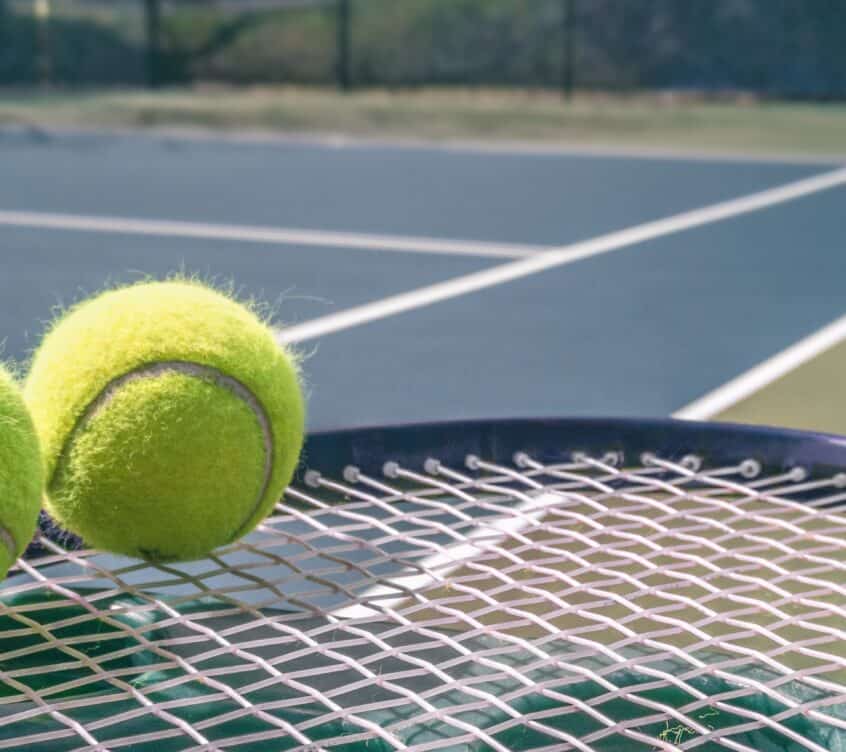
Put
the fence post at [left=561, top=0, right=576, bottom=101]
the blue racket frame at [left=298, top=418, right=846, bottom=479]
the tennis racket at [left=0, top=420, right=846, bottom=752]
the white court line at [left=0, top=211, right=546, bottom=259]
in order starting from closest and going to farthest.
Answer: the tennis racket at [left=0, top=420, right=846, bottom=752]
the blue racket frame at [left=298, top=418, right=846, bottom=479]
the white court line at [left=0, top=211, right=546, bottom=259]
the fence post at [left=561, top=0, right=576, bottom=101]

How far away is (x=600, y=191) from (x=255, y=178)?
5.64 feet

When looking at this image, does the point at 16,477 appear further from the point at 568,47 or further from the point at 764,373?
the point at 568,47

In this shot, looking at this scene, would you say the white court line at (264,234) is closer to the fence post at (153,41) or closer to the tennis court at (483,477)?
the tennis court at (483,477)

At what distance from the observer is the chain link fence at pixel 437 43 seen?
12070mm

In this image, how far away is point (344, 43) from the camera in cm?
1268

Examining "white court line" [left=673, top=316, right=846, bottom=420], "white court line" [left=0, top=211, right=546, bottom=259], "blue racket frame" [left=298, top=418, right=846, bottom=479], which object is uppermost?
"blue racket frame" [left=298, top=418, right=846, bottom=479]

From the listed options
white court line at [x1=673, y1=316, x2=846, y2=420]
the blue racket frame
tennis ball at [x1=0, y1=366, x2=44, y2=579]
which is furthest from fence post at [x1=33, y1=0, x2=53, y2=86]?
tennis ball at [x1=0, y1=366, x2=44, y2=579]

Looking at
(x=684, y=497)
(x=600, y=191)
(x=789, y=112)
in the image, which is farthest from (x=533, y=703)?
(x=789, y=112)

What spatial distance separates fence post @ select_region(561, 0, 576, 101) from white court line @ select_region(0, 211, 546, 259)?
6907mm

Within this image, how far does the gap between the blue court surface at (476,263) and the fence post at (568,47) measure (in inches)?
152

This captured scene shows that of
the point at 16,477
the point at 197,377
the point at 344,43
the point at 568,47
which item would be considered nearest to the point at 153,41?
the point at 344,43

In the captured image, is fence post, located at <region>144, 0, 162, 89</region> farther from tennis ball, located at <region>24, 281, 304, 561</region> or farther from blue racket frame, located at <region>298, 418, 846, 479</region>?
tennis ball, located at <region>24, 281, 304, 561</region>

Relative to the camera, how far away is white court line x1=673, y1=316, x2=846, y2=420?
307 cm

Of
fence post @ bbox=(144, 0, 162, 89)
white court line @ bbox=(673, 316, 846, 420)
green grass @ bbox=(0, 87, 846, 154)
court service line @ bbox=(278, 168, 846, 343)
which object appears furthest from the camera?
fence post @ bbox=(144, 0, 162, 89)
